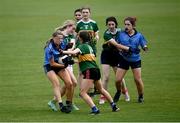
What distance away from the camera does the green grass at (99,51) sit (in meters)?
17.3

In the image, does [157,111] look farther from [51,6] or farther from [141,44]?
[51,6]

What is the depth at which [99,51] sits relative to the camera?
98.3 ft

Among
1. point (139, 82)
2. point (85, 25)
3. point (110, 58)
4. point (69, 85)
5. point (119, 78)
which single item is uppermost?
point (85, 25)

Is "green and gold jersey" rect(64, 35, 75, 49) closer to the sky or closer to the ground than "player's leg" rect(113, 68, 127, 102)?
closer to the sky

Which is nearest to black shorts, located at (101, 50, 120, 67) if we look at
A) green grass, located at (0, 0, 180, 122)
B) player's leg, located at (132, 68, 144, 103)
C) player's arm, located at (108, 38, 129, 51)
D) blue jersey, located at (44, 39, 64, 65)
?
player's arm, located at (108, 38, 129, 51)

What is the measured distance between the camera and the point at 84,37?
55.8ft

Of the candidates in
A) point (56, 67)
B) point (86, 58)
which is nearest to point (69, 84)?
point (56, 67)

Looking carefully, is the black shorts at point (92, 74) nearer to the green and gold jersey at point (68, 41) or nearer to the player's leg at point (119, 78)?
the green and gold jersey at point (68, 41)

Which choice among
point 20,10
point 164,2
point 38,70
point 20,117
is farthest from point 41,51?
point 164,2

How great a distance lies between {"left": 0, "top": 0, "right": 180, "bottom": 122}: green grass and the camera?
17.3 m

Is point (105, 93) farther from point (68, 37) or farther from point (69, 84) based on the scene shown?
point (68, 37)

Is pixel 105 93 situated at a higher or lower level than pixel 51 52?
lower

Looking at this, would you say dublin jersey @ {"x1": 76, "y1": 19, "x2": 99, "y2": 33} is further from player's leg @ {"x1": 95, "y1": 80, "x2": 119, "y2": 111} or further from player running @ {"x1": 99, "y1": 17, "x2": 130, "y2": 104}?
player's leg @ {"x1": 95, "y1": 80, "x2": 119, "y2": 111}

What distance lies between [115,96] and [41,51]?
11.5 meters
